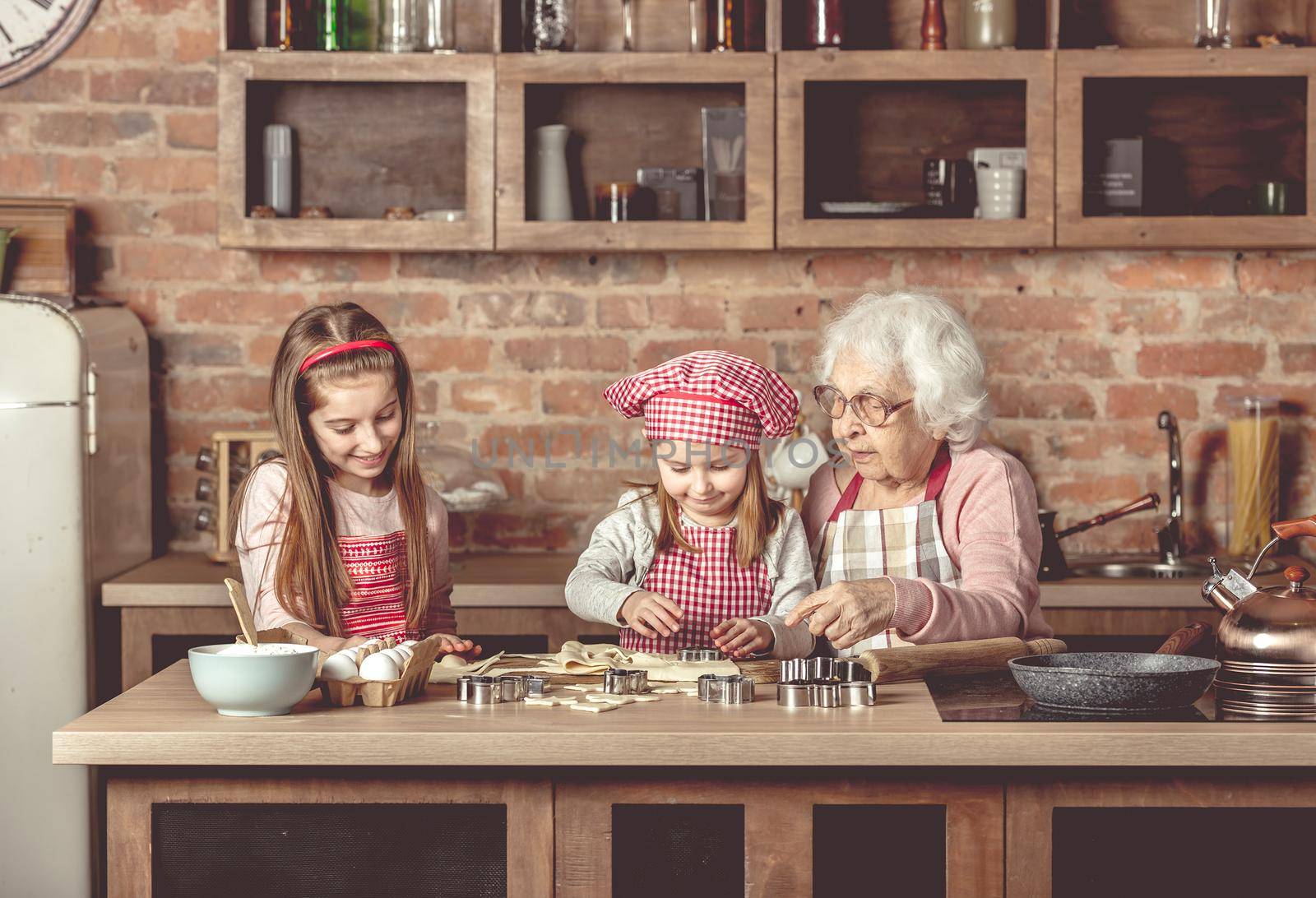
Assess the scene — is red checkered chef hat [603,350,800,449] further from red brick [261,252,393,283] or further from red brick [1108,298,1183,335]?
red brick [1108,298,1183,335]

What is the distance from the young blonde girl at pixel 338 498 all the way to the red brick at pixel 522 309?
120cm

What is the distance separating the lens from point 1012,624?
2273 mm

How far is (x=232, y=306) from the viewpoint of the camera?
12.0ft

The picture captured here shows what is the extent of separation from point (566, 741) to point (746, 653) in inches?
21.9

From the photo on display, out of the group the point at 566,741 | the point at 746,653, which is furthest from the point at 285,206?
the point at 566,741

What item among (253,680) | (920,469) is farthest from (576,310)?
(253,680)

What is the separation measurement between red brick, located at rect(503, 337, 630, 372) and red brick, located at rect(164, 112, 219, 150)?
920 mm

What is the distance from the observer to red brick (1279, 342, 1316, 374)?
3625 millimetres

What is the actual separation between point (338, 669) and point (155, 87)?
232 cm

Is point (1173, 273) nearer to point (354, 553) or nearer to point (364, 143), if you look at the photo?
point (364, 143)

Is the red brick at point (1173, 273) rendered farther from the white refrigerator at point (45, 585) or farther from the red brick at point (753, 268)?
the white refrigerator at point (45, 585)

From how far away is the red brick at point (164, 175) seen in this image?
143 inches

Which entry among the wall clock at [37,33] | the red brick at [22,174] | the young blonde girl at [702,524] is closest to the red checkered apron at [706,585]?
the young blonde girl at [702,524]

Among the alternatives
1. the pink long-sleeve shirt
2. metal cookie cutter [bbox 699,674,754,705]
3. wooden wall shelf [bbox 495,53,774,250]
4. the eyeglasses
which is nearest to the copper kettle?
metal cookie cutter [bbox 699,674,754,705]
